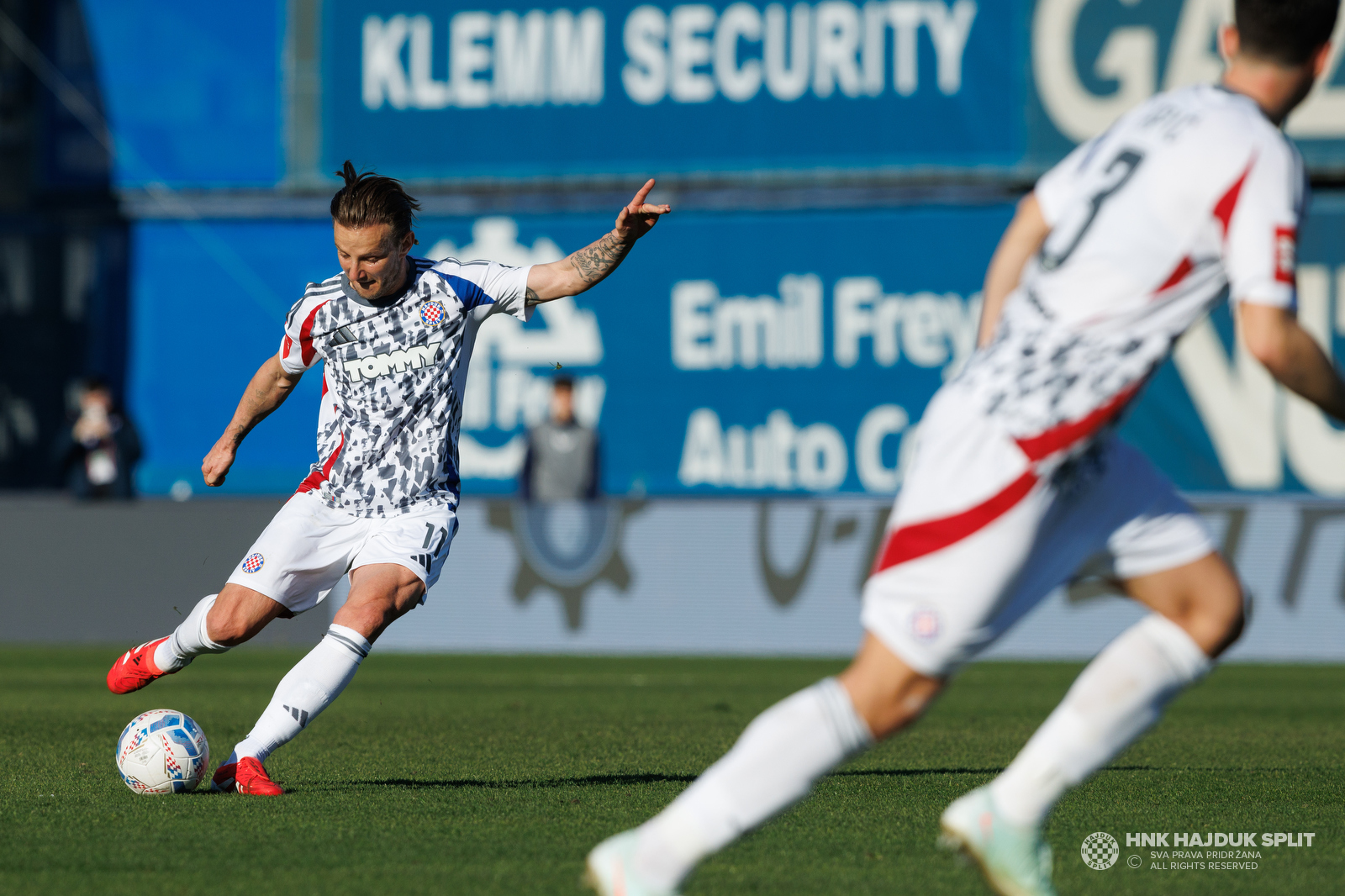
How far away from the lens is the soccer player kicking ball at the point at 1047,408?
3580 millimetres

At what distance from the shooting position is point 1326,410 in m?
3.65

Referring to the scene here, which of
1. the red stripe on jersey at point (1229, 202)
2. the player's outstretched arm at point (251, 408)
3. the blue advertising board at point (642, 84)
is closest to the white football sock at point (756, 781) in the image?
the red stripe on jersey at point (1229, 202)

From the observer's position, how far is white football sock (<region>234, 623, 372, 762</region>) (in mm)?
5875

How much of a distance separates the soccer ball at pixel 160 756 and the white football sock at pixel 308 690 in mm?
194

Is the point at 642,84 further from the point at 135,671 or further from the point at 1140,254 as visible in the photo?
the point at 1140,254

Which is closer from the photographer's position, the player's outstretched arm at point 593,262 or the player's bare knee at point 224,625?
the player's outstretched arm at point 593,262

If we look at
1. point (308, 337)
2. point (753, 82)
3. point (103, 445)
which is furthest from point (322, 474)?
point (753, 82)

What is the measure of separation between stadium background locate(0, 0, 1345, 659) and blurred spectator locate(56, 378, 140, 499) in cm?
143

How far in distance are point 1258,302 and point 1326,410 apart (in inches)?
11.4

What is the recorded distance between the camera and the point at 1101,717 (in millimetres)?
3885

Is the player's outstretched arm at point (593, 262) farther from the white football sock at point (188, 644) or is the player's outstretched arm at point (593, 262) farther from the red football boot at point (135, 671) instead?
the red football boot at point (135, 671)

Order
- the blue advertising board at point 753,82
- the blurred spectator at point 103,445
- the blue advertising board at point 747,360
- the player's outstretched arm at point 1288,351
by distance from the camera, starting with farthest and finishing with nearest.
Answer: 1. the blue advertising board at point 753,82
2. the blue advertising board at point 747,360
3. the blurred spectator at point 103,445
4. the player's outstretched arm at point 1288,351

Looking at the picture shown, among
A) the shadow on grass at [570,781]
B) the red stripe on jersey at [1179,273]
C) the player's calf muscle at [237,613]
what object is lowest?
the shadow on grass at [570,781]

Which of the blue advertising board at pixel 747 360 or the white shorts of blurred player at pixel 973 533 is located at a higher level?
the white shorts of blurred player at pixel 973 533
